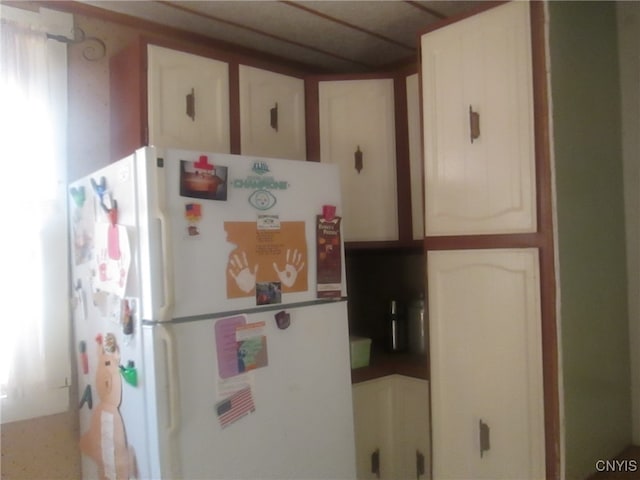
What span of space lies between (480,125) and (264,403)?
1063 mm

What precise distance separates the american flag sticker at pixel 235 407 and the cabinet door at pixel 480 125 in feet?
2.65

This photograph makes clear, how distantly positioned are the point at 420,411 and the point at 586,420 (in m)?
0.57

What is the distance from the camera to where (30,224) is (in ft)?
5.64

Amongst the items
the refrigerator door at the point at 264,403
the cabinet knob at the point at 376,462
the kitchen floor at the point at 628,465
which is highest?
the refrigerator door at the point at 264,403

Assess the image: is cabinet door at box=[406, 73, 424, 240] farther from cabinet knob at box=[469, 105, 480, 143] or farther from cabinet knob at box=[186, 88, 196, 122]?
cabinet knob at box=[186, 88, 196, 122]

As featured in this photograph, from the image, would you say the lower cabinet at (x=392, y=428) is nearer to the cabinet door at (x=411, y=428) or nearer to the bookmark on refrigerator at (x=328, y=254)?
the cabinet door at (x=411, y=428)

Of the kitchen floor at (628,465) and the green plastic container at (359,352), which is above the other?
the green plastic container at (359,352)

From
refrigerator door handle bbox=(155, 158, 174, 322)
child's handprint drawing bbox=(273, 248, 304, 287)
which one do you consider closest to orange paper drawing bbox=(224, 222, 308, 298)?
child's handprint drawing bbox=(273, 248, 304, 287)

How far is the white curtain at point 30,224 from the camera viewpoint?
1.66m

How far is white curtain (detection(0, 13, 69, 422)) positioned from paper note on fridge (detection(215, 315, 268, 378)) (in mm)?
699

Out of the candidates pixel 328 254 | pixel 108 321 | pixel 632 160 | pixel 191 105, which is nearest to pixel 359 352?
pixel 328 254

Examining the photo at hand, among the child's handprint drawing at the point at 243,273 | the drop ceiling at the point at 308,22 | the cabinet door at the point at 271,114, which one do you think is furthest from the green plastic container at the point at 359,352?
the drop ceiling at the point at 308,22

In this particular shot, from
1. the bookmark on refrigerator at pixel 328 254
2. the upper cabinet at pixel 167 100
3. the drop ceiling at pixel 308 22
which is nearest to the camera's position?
the bookmark on refrigerator at pixel 328 254

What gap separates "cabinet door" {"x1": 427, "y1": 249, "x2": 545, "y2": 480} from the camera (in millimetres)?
1520
